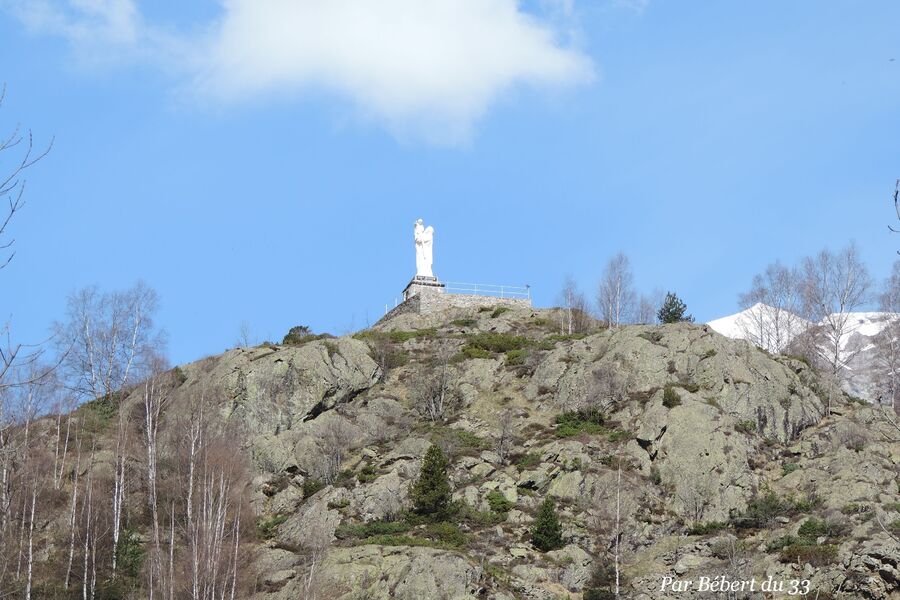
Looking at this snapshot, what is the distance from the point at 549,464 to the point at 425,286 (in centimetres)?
2931

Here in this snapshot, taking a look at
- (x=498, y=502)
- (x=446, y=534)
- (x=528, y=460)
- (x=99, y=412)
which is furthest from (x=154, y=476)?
(x=528, y=460)

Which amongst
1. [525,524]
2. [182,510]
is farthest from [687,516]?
[182,510]

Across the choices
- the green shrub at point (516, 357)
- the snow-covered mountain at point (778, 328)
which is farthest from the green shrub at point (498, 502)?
the snow-covered mountain at point (778, 328)

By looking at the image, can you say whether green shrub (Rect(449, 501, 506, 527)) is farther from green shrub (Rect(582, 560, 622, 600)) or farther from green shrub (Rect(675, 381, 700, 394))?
green shrub (Rect(675, 381, 700, 394))

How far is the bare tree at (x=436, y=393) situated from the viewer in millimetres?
58719

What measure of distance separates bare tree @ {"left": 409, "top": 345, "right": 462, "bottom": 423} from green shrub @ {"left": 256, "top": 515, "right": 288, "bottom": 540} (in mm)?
12723

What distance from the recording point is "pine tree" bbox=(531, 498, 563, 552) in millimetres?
43750

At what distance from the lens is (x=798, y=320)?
7994 centimetres

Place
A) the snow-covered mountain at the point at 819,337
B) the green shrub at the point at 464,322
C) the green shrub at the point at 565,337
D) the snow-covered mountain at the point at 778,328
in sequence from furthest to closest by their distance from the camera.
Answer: the snow-covered mountain at the point at 778,328 < the snow-covered mountain at the point at 819,337 < the green shrub at the point at 464,322 < the green shrub at the point at 565,337

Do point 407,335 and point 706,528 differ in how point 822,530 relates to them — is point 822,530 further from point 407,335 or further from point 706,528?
point 407,335

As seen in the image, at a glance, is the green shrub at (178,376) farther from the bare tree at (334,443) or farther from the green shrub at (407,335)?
the green shrub at (407,335)

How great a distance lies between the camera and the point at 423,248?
77625 millimetres

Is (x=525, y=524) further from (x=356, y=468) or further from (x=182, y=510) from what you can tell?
(x=182, y=510)

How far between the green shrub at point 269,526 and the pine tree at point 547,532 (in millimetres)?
12221
